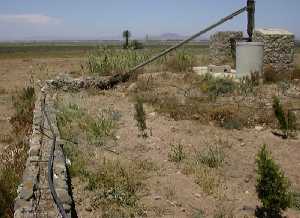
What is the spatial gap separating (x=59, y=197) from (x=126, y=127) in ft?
14.6

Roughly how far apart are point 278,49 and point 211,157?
8607mm

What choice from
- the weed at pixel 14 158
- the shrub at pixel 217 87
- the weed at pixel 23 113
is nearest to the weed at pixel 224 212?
the weed at pixel 14 158

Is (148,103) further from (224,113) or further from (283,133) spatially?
(283,133)

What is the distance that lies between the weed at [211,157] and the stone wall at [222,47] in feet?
34.6

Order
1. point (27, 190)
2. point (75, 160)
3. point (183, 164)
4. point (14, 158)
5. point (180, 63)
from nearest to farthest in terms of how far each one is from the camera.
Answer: point (27, 190) → point (75, 160) → point (183, 164) → point (14, 158) → point (180, 63)

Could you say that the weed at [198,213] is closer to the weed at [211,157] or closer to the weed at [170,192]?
the weed at [170,192]

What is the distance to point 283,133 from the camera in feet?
26.3

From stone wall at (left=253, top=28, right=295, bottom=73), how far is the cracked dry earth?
5.91 m

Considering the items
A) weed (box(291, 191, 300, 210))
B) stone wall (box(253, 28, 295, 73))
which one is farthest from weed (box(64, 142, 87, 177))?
stone wall (box(253, 28, 295, 73))

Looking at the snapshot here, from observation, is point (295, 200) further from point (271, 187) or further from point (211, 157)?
point (211, 157)

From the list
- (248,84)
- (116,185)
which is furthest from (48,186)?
(248,84)

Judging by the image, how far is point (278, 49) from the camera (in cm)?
1393

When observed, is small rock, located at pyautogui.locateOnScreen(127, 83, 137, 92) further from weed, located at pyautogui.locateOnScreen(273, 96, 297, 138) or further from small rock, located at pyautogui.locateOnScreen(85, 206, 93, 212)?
small rock, located at pyautogui.locateOnScreen(85, 206, 93, 212)

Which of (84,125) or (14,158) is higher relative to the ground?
(84,125)
